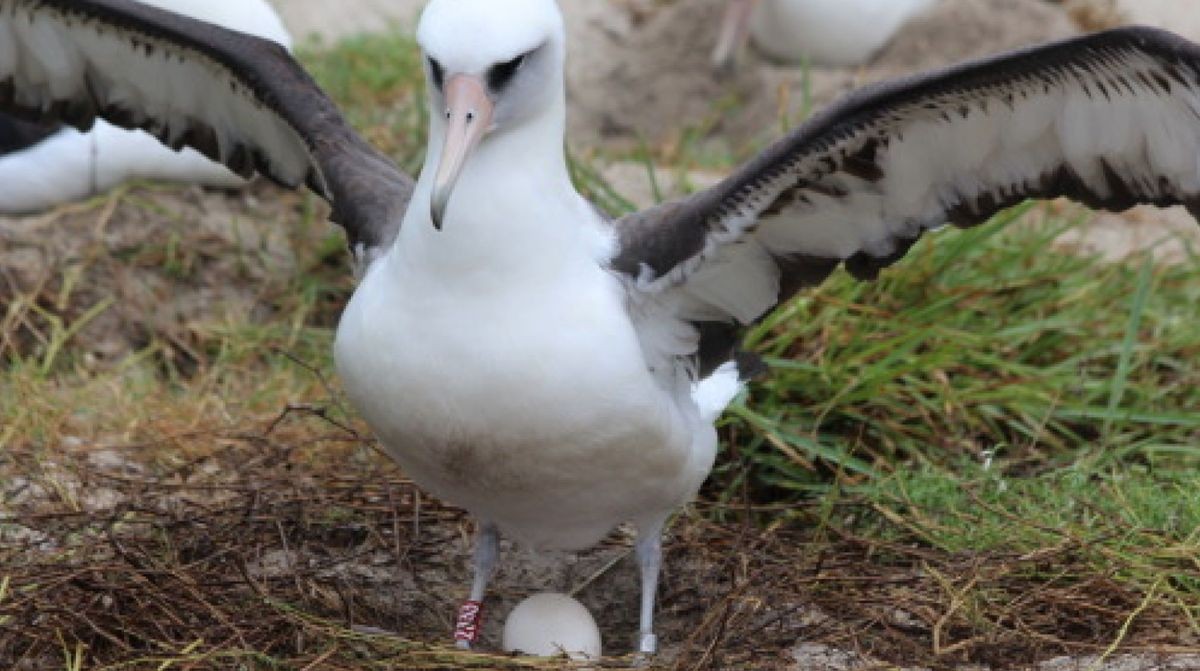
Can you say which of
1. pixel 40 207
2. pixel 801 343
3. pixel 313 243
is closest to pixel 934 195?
pixel 801 343

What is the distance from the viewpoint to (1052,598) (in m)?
4.79

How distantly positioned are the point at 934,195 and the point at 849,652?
97 cm

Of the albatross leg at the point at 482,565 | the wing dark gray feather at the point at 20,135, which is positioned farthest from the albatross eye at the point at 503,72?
the wing dark gray feather at the point at 20,135

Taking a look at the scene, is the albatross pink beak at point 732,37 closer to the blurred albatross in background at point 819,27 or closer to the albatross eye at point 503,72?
the blurred albatross in background at point 819,27

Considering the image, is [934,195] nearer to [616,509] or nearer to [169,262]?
[616,509]

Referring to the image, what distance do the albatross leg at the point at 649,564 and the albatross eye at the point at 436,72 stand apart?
115cm

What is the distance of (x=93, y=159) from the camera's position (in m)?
7.01

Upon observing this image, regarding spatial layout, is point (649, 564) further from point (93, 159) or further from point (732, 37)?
point (732, 37)

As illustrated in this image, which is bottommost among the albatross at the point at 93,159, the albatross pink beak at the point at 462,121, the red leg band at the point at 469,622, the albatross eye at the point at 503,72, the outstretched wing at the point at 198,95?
the albatross at the point at 93,159

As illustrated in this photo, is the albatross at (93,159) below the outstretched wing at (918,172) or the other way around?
below

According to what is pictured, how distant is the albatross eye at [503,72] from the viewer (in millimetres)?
4219

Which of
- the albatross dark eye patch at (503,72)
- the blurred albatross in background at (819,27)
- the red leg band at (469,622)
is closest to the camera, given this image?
the albatross dark eye patch at (503,72)

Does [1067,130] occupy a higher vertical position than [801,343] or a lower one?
higher

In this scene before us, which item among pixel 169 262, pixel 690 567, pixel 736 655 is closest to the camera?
pixel 736 655
